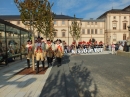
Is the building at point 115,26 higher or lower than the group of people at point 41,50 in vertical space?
higher

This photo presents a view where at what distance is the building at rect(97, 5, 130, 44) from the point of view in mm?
69938

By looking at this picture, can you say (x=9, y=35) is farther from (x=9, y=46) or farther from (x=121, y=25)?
(x=121, y=25)

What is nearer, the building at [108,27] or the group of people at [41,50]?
the group of people at [41,50]

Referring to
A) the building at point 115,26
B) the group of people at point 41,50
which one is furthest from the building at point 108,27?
the group of people at point 41,50

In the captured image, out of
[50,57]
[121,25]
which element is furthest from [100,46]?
[121,25]

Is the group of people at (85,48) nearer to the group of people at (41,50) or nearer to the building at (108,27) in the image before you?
the group of people at (41,50)

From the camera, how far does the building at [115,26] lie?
229 ft

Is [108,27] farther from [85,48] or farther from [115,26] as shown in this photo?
[85,48]

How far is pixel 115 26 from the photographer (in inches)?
2790

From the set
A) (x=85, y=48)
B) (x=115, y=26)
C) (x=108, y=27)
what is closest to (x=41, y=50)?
(x=85, y=48)

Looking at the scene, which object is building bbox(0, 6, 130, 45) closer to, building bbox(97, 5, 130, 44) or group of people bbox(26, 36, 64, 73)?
building bbox(97, 5, 130, 44)

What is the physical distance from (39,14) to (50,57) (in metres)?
3.20

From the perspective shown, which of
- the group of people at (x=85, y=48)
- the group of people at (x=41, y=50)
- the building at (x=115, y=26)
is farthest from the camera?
the building at (x=115, y=26)

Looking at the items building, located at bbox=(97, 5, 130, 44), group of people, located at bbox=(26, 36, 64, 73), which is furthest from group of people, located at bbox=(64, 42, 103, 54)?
building, located at bbox=(97, 5, 130, 44)
